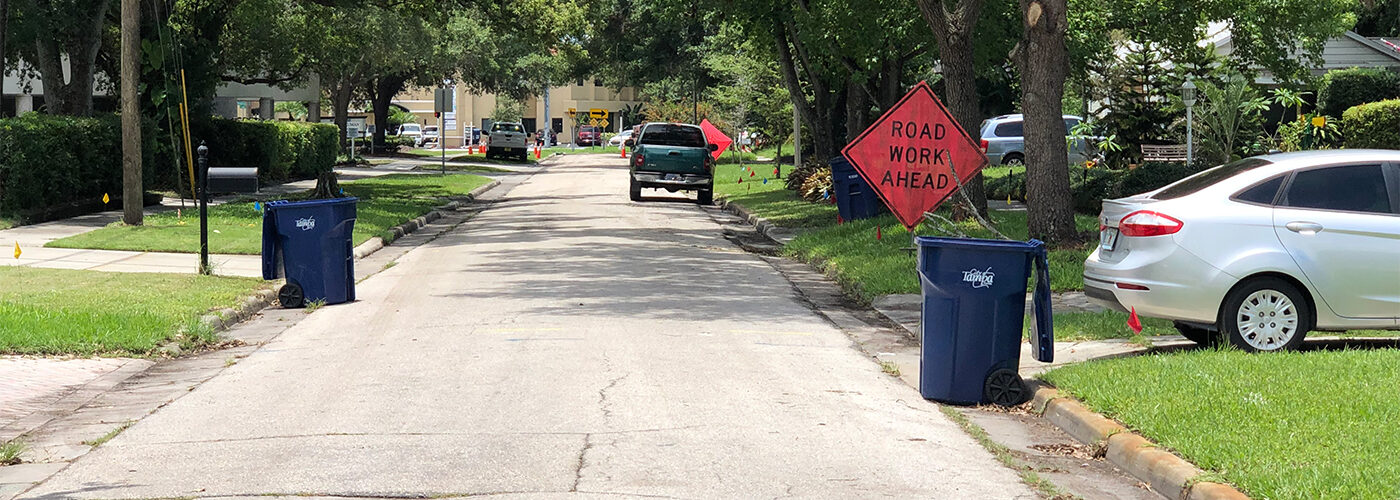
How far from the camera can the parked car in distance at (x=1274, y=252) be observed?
402 inches

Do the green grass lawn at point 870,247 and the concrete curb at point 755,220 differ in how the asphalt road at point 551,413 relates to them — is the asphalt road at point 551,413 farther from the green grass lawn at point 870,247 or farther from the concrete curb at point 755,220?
the concrete curb at point 755,220

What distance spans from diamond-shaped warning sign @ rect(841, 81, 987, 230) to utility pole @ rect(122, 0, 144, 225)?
33.2 feet

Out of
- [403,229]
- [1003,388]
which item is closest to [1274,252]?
[1003,388]

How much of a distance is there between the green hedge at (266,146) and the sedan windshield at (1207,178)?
23539 millimetres

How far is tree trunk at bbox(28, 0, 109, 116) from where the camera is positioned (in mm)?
27844

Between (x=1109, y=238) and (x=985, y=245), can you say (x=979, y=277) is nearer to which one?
(x=985, y=245)

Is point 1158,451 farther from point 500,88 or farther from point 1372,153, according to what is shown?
point 500,88

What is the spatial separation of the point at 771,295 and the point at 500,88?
6188 cm

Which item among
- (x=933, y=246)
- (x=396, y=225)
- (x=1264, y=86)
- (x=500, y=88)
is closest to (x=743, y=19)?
(x=396, y=225)

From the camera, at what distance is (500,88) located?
2980 inches

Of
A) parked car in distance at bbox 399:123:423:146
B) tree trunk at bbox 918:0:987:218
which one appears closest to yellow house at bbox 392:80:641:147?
parked car in distance at bbox 399:123:423:146

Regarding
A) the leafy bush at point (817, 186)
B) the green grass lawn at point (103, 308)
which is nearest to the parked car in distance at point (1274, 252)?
the green grass lawn at point (103, 308)

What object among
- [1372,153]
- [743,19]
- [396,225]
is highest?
[743,19]

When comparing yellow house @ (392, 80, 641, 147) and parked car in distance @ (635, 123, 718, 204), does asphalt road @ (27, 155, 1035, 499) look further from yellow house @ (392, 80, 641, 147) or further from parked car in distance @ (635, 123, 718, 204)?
yellow house @ (392, 80, 641, 147)
